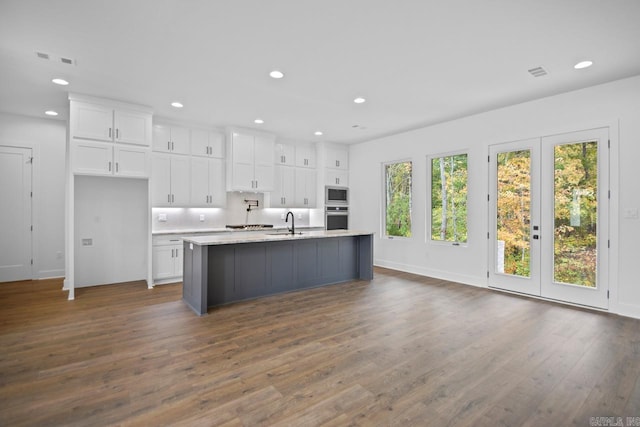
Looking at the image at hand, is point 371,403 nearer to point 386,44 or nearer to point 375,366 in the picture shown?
point 375,366

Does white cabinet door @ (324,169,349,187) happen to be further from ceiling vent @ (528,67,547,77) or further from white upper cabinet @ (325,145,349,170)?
ceiling vent @ (528,67,547,77)

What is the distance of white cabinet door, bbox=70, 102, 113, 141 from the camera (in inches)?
178

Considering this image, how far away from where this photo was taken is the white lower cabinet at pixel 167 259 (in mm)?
5395

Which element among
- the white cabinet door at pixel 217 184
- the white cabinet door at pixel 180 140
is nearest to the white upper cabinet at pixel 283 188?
the white cabinet door at pixel 217 184

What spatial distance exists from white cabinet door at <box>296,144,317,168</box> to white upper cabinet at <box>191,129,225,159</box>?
6.03 feet

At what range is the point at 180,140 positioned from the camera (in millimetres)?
5879

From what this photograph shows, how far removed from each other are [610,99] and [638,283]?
233 centimetres

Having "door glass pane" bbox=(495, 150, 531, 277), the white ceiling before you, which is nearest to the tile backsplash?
the white ceiling

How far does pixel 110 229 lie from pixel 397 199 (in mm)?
5640

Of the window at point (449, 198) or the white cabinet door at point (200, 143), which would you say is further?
the white cabinet door at point (200, 143)

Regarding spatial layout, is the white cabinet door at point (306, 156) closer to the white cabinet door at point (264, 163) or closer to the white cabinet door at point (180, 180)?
the white cabinet door at point (264, 163)

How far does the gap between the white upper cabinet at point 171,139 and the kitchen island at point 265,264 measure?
228 cm

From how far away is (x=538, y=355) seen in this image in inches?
112

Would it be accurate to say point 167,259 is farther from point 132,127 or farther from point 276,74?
point 276,74
